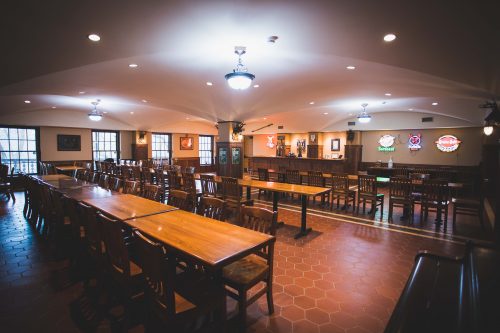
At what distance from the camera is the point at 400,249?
161 inches

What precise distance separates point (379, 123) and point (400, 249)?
8.75 m

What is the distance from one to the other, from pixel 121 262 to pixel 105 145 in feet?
38.9

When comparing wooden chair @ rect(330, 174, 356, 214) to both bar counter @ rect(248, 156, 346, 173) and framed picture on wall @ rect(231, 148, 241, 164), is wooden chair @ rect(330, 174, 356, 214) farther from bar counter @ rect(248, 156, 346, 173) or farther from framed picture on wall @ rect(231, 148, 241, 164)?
bar counter @ rect(248, 156, 346, 173)

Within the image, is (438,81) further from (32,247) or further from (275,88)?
(32,247)

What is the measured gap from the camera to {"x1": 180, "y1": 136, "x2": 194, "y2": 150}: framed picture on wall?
14906 mm

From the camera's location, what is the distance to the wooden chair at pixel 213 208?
9.66 ft

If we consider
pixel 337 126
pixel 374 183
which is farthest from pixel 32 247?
pixel 337 126

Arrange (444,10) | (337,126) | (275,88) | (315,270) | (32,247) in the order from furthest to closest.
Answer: (337,126) < (275,88) < (32,247) < (315,270) < (444,10)

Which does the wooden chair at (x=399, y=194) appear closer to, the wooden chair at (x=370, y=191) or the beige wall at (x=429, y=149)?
the wooden chair at (x=370, y=191)

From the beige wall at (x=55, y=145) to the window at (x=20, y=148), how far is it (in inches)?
9.7

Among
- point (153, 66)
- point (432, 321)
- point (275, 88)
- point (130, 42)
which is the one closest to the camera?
point (432, 321)

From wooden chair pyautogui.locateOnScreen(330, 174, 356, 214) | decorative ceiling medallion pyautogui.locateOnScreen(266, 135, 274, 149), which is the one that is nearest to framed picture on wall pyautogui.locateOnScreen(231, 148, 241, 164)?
wooden chair pyautogui.locateOnScreen(330, 174, 356, 214)

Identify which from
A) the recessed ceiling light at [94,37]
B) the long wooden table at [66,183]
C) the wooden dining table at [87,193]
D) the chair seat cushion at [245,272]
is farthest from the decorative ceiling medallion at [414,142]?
the recessed ceiling light at [94,37]

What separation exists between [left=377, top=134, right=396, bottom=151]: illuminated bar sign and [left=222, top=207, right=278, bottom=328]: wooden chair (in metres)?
11.4
